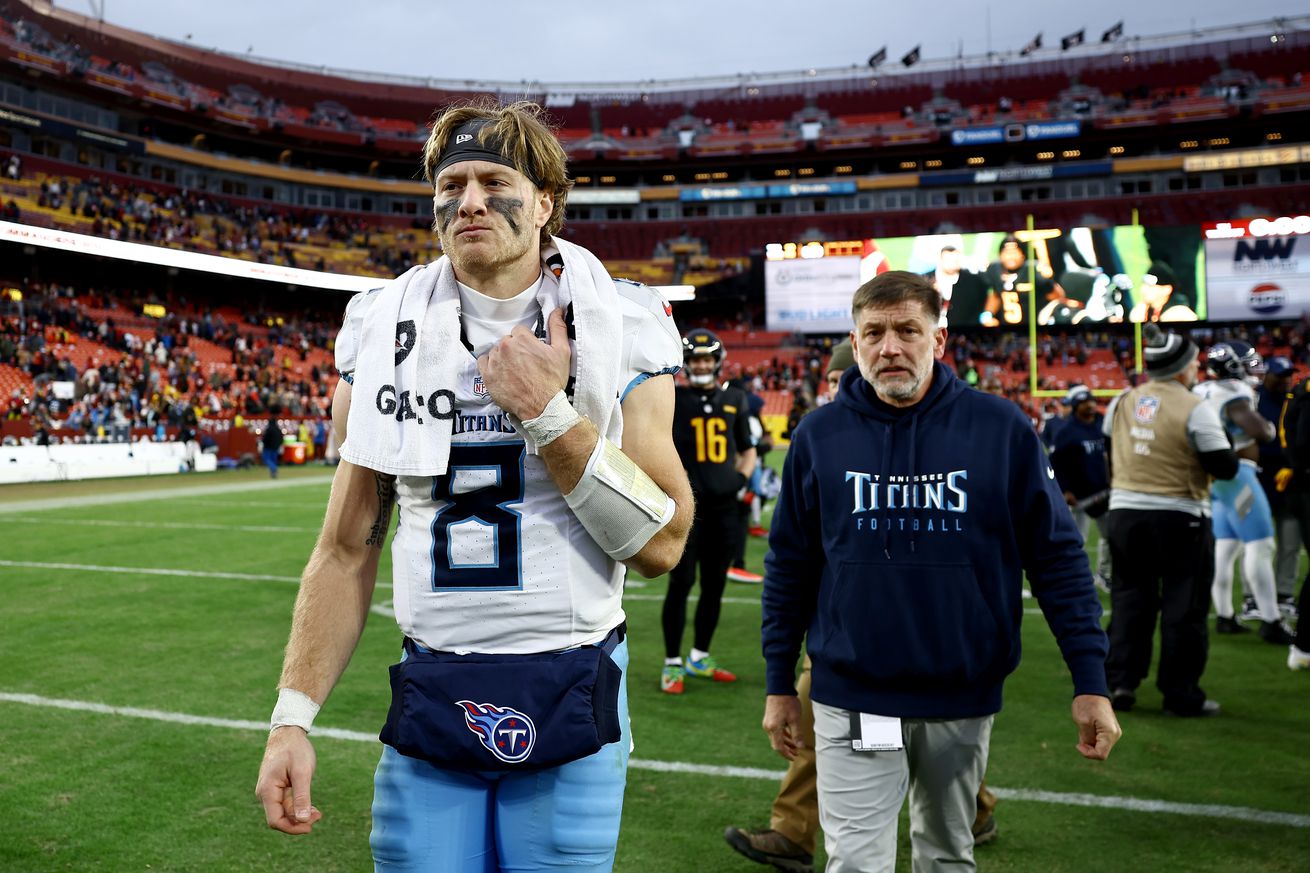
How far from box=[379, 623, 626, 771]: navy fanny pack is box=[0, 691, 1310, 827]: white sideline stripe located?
301 cm

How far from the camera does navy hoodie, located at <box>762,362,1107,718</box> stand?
278cm

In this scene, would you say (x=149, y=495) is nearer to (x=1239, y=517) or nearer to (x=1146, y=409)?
(x=1239, y=517)

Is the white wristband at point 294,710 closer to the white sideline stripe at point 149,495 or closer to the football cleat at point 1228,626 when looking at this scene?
the football cleat at point 1228,626

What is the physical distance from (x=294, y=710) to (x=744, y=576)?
8.70 m

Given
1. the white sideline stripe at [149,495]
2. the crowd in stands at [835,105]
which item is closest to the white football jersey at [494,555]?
the white sideline stripe at [149,495]

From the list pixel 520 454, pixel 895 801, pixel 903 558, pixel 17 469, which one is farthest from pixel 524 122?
pixel 17 469

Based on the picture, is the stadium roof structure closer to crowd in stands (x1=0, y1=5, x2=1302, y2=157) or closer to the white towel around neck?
crowd in stands (x1=0, y1=5, x2=1302, y2=157)

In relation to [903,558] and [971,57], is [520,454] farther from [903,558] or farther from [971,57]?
[971,57]

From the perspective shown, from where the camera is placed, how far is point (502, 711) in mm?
1876

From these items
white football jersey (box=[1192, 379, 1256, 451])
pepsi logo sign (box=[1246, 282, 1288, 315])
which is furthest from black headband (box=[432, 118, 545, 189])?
pepsi logo sign (box=[1246, 282, 1288, 315])

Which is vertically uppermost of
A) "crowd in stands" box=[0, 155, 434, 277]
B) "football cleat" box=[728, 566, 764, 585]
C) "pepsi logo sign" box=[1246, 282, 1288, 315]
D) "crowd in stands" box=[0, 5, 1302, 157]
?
"crowd in stands" box=[0, 5, 1302, 157]

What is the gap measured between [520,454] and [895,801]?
5.17 feet

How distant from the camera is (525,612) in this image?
76.5 inches

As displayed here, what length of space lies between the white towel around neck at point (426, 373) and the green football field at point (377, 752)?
7.77 feet
